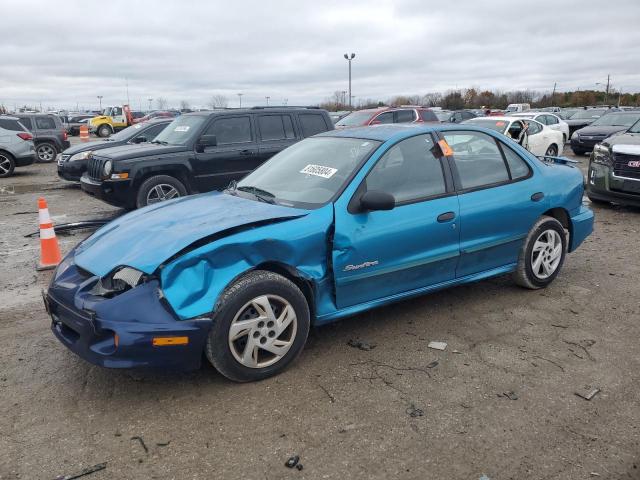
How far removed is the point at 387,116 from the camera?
46.6 feet

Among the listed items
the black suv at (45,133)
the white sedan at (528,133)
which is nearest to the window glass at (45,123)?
the black suv at (45,133)

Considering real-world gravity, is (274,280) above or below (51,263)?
above

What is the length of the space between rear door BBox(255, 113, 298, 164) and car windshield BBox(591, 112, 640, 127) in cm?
1318

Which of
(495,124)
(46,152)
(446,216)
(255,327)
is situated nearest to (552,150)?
(495,124)

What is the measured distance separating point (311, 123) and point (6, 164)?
10329mm

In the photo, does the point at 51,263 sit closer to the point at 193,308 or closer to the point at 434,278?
the point at 193,308

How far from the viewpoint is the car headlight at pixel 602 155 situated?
8617 mm

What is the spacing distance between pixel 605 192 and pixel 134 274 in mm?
8089

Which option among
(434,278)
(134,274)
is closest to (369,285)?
(434,278)

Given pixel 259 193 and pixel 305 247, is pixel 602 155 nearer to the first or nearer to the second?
pixel 259 193

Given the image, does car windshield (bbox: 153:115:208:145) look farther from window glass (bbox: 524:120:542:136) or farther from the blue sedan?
window glass (bbox: 524:120:542:136)

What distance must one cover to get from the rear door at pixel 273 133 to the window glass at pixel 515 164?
496cm

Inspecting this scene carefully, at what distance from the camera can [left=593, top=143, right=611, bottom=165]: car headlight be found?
28.3 ft

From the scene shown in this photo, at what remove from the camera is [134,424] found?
9.90 ft
